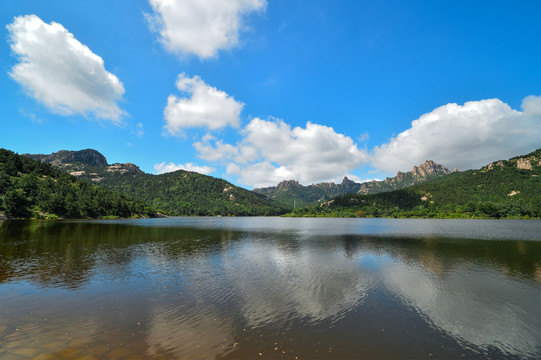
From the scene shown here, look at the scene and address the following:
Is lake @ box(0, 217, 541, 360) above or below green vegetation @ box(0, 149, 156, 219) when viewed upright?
below

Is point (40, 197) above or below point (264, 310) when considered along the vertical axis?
above

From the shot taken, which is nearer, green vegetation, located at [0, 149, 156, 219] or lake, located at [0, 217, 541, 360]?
lake, located at [0, 217, 541, 360]

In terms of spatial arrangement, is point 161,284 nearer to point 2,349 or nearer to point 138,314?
point 138,314

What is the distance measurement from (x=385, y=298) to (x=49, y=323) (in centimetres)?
2428

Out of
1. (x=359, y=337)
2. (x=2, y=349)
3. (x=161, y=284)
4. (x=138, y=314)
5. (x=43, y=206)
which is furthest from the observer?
(x=43, y=206)

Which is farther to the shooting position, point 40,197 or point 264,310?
point 40,197

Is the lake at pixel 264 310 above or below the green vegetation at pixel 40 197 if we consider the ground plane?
below

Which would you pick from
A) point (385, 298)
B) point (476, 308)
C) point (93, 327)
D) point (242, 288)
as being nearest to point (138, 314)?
point (93, 327)

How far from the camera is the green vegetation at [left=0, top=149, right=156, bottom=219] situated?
413 ft

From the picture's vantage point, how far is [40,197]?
143 meters

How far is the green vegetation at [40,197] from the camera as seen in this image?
413 feet

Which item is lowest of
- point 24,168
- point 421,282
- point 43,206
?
point 421,282

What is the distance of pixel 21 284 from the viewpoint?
21672 mm

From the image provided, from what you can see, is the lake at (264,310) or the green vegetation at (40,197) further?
the green vegetation at (40,197)
